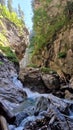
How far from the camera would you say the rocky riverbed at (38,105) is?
11.4m

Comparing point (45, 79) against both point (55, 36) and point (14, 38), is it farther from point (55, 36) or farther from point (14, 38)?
point (14, 38)

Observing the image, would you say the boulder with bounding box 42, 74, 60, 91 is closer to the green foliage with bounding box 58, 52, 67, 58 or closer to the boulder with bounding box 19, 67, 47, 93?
the boulder with bounding box 19, 67, 47, 93

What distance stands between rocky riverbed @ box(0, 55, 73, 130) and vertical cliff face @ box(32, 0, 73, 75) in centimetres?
336

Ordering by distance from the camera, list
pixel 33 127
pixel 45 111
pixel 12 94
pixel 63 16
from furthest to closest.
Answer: pixel 63 16 → pixel 12 94 → pixel 45 111 → pixel 33 127

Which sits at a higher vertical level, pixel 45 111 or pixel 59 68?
pixel 45 111

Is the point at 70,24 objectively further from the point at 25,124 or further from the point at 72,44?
the point at 25,124

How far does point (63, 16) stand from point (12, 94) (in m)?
15.6

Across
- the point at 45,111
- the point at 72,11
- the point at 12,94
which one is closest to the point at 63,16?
the point at 72,11

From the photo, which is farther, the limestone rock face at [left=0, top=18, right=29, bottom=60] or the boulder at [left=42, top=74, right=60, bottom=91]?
the limestone rock face at [left=0, top=18, right=29, bottom=60]

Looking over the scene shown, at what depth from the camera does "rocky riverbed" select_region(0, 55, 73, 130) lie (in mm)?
11383

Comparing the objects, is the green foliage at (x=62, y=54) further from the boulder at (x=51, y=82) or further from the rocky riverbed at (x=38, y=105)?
the boulder at (x=51, y=82)

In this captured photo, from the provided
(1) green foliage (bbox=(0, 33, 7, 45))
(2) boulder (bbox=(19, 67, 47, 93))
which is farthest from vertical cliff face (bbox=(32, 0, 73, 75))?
(1) green foliage (bbox=(0, 33, 7, 45))

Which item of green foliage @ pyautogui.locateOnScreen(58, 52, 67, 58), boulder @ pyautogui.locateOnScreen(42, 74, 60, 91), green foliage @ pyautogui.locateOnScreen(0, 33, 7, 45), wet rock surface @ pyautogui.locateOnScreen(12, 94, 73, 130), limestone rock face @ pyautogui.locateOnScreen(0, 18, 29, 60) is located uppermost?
wet rock surface @ pyautogui.locateOnScreen(12, 94, 73, 130)

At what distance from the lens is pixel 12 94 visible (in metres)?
19.5
